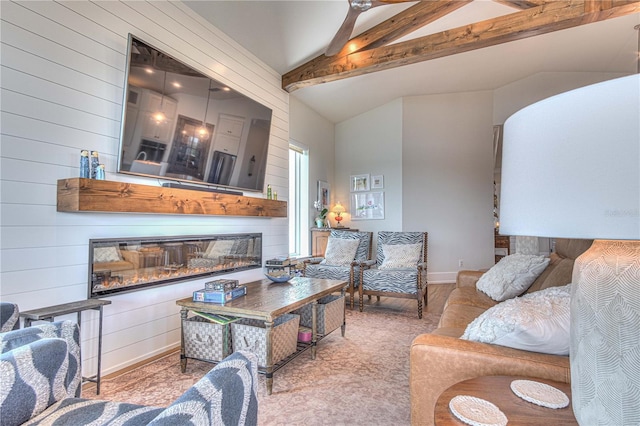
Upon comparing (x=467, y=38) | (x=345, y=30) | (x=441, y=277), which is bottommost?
(x=441, y=277)

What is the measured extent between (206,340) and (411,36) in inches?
162

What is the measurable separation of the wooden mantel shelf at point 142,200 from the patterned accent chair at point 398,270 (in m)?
1.66

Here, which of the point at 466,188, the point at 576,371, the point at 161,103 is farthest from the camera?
the point at 466,188

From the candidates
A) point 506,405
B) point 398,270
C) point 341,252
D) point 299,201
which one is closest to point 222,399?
point 506,405

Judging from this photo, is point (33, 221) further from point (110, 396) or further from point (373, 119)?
point (373, 119)

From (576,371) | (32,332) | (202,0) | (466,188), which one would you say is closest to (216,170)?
(202,0)

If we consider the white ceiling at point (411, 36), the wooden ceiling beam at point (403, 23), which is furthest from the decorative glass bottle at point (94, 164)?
the wooden ceiling beam at point (403, 23)

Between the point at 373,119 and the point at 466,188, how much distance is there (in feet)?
6.95

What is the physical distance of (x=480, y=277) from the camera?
3.32 metres

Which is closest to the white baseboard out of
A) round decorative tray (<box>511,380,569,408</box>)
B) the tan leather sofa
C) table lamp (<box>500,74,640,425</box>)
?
the tan leather sofa

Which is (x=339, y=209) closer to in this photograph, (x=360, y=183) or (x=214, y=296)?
(x=360, y=183)

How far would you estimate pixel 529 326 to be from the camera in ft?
4.29


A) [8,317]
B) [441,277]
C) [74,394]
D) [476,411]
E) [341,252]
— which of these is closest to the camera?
[476,411]

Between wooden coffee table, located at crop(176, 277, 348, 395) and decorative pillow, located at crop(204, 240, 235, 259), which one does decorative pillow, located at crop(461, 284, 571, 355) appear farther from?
decorative pillow, located at crop(204, 240, 235, 259)
